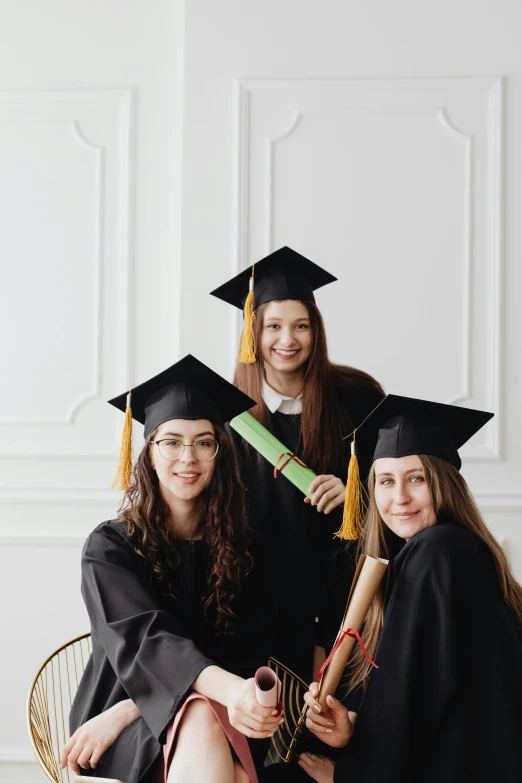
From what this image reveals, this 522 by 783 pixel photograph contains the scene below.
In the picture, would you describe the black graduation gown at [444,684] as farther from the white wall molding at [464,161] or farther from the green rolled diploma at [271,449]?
the white wall molding at [464,161]

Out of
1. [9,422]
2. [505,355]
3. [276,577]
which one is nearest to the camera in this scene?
[276,577]

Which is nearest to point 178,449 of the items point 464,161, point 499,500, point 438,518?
point 438,518

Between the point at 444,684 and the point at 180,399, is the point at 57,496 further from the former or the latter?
the point at 444,684

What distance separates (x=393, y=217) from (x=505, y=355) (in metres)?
0.72

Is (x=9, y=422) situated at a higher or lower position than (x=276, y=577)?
higher

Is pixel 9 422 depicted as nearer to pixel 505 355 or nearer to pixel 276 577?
pixel 276 577

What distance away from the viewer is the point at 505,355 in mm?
3107

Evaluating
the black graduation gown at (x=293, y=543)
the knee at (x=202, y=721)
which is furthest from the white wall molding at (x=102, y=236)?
the knee at (x=202, y=721)

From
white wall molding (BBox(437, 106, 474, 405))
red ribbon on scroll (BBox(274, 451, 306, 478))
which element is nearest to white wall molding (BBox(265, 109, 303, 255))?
white wall molding (BBox(437, 106, 474, 405))

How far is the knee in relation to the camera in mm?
1614

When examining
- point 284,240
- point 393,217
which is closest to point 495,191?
point 393,217

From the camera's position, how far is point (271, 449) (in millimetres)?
2311

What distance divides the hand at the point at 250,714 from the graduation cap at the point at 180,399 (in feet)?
2.35

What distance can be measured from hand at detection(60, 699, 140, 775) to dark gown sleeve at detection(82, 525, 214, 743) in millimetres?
82
